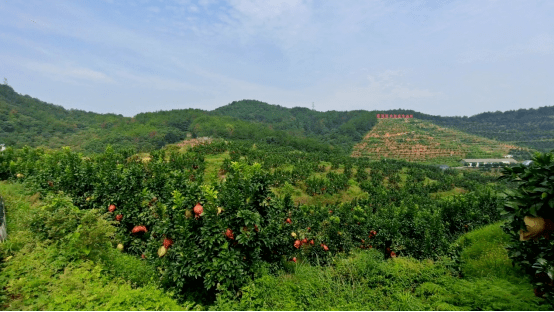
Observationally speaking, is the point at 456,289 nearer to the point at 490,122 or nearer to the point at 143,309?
the point at 143,309

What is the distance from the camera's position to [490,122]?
435 ft

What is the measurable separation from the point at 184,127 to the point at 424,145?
90198mm

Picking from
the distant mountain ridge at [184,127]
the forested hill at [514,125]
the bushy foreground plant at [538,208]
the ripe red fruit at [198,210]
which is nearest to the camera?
the bushy foreground plant at [538,208]

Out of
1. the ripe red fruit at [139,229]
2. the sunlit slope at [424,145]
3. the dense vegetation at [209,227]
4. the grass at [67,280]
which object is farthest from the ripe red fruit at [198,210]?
the sunlit slope at [424,145]

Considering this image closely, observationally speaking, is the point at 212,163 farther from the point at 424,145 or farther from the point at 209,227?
the point at 424,145

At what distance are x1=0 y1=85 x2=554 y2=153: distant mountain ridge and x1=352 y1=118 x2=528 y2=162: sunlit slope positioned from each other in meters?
7.56

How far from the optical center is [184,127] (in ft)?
327

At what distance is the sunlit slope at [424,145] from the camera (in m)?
78.7

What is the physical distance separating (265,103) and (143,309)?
607ft

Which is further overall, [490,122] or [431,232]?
[490,122]

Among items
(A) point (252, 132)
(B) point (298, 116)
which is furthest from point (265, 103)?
(A) point (252, 132)

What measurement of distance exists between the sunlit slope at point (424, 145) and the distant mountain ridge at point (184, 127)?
7.56 meters

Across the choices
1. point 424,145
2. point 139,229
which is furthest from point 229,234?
point 424,145

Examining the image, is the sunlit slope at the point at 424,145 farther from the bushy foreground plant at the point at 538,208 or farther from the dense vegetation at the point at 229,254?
the bushy foreground plant at the point at 538,208
